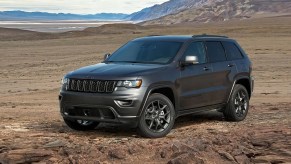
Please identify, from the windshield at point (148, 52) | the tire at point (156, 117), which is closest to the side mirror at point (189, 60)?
the windshield at point (148, 52)

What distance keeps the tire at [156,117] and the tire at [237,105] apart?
189 centimetres

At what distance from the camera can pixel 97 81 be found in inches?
337

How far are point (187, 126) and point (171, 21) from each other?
17963 centimetres

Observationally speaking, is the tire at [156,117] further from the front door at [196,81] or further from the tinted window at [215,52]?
the tinted window at [215,52]

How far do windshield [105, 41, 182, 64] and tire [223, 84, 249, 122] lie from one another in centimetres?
167

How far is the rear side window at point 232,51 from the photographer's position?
1075 cm

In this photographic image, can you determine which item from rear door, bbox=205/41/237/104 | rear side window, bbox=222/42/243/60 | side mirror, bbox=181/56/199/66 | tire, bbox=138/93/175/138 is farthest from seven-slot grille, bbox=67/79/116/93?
rear side window, bbox=222/42/243/60

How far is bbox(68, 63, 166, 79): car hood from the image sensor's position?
857 cm

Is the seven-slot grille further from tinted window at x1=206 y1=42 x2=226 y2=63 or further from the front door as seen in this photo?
tinted window at x1=206 y1=42 x2=226 y2=63

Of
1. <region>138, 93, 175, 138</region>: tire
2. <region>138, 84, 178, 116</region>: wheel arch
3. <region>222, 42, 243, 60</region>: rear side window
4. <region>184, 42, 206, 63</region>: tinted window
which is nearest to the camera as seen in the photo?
<region>138, 93, 175, 138</region>: tire

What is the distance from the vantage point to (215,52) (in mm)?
10359

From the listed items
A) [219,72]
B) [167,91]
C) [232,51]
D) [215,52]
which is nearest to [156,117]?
[167,91]

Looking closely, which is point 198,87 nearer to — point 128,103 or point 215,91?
point 215,91

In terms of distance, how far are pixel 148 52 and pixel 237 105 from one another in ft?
7.36
